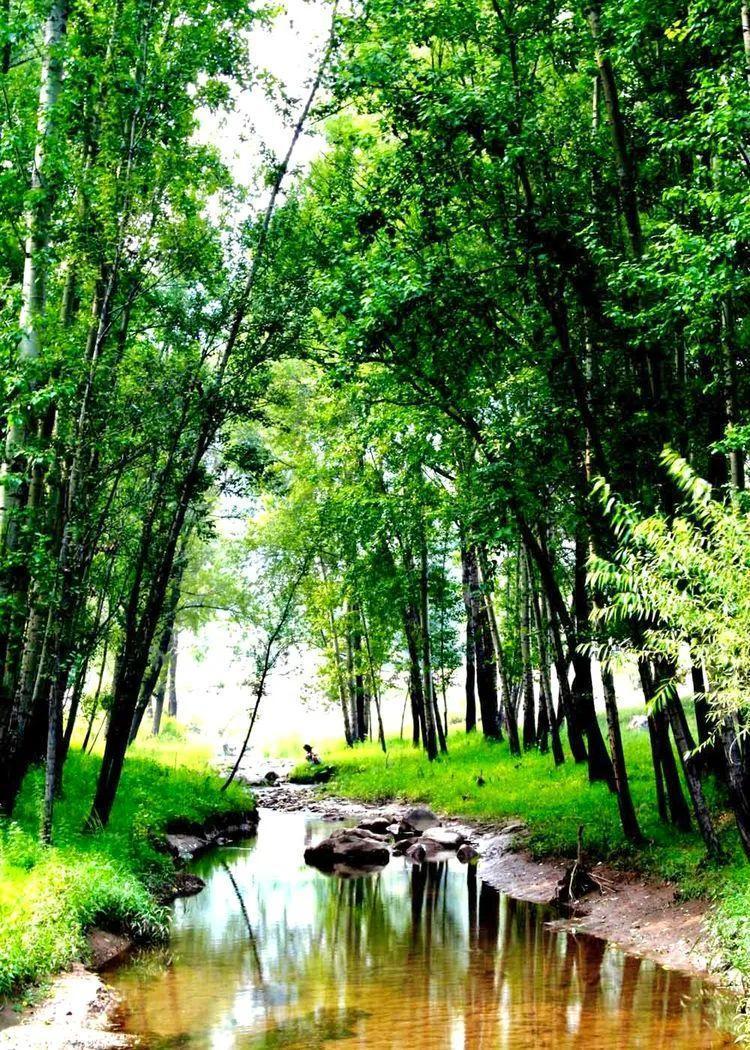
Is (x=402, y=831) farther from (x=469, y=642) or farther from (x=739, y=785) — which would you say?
(x=739, y=785)

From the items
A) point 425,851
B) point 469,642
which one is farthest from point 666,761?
point 469,642

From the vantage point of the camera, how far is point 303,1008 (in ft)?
31.4

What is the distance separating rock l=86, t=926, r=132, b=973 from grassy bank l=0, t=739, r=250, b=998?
0.16 metres

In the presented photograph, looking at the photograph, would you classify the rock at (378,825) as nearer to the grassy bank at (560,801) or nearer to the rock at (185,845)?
the grassy bank at (560,801)

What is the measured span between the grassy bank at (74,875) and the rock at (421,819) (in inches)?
212

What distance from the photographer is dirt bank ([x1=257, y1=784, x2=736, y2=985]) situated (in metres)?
10.9

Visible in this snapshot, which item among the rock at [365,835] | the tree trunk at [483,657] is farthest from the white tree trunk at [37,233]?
the tree trunk at [483,657]

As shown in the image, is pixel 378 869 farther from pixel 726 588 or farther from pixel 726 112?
pixel 726 112

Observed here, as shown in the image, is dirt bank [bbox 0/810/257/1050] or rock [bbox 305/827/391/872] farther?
rock [bbox 305/827/391/872]

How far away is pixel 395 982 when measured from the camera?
10.5 m

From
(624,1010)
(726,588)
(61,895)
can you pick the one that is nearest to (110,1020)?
(61,895)

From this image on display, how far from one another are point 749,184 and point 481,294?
4808mm

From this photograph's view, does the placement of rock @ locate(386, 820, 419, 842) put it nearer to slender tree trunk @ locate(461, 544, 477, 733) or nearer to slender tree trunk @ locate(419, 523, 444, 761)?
slender tree trunk @ locate(419, 523, 444, 761)

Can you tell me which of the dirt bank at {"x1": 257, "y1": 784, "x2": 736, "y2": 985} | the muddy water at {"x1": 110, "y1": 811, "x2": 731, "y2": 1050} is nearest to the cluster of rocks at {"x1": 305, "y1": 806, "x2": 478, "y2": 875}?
the dirt bank at {"x1": 257, "y1": 784, "x2": 736, "y2": 985}
